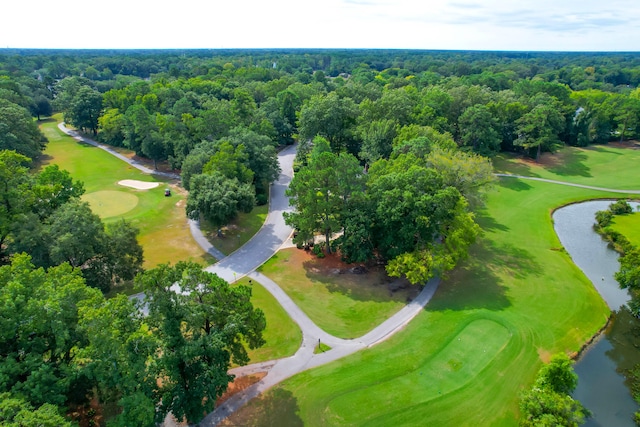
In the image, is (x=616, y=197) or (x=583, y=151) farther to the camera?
(x=583, y=151)

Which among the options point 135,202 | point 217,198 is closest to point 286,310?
point 217,198

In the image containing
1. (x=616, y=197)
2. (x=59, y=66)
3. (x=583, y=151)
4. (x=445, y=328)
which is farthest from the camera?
(x=59, y=66)

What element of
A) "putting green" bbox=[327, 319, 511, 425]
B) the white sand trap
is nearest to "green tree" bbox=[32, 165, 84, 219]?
the white sand trap

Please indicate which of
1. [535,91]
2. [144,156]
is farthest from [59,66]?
[535,91]

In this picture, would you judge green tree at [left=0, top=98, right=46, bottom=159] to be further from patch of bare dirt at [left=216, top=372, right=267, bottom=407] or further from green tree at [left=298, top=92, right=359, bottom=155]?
patch of bare dirt at [left=216, top=372, right=267, bottom=407]

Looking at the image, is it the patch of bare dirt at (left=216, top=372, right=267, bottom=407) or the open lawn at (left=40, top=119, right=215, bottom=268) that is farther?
the open lawn at (left=40, top=119, right=215, bottom=268)

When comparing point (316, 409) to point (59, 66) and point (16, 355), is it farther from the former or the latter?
point (59, 66)
